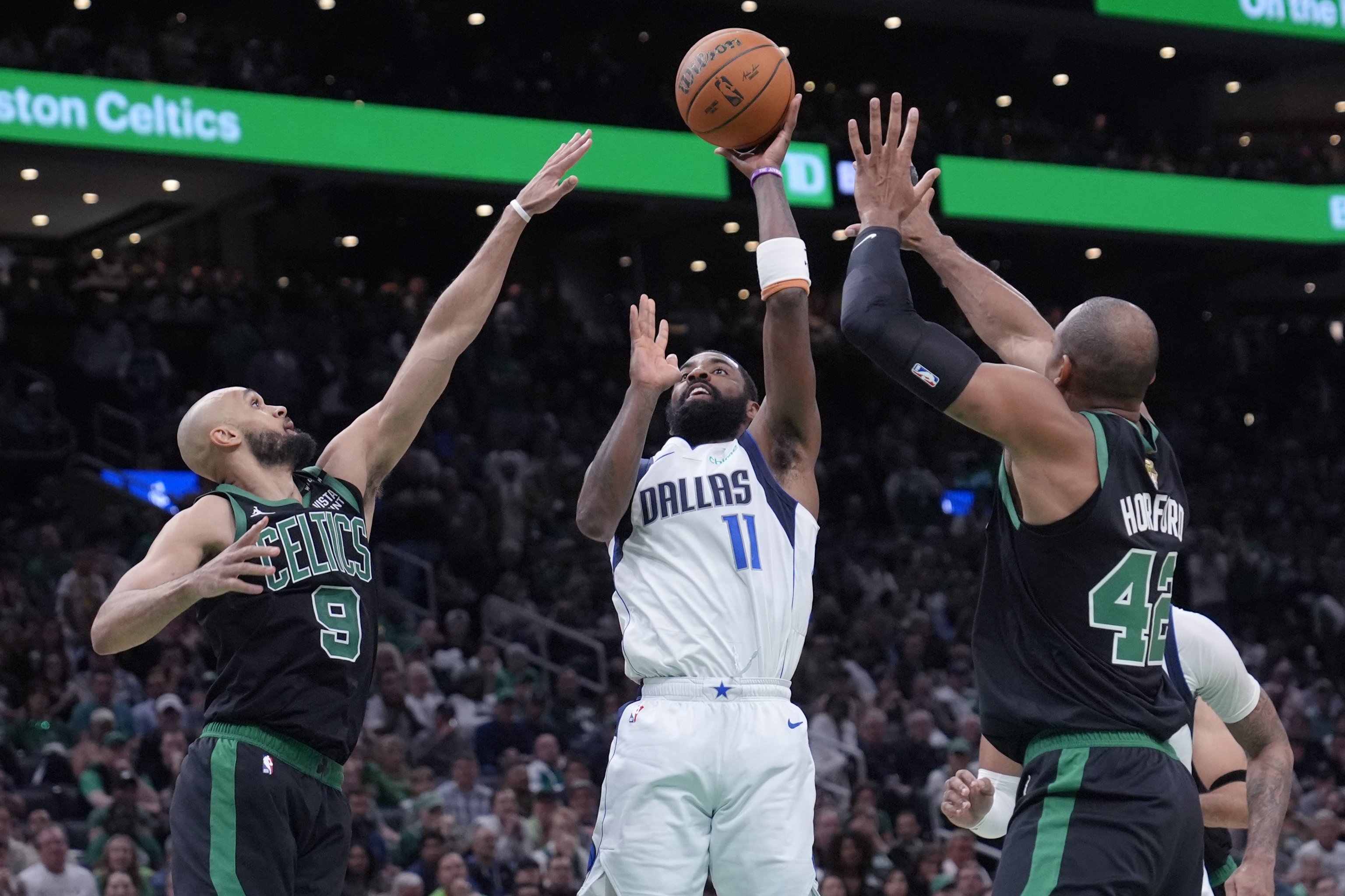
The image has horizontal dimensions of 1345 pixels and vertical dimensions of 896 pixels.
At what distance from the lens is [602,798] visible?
191 inches

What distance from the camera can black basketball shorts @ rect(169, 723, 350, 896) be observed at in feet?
14.8

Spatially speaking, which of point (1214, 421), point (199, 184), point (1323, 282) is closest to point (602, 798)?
point (199, 184)

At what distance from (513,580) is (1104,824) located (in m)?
11.5

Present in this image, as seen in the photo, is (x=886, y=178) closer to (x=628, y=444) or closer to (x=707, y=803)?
(x=628, y=444)

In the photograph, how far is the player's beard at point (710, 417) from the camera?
5137 millimetres

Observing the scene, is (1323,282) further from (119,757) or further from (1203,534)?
(119,757)

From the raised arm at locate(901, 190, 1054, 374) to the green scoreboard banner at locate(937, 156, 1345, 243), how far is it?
13.5m

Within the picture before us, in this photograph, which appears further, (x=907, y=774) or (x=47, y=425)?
(x=47, y=425)

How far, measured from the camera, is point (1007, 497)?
414cm

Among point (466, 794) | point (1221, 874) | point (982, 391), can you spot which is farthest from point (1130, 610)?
point (466, 794)

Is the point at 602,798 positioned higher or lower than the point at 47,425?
lower

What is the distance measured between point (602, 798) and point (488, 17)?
726 inches

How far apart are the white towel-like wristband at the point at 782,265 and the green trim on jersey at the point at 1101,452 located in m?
1.13

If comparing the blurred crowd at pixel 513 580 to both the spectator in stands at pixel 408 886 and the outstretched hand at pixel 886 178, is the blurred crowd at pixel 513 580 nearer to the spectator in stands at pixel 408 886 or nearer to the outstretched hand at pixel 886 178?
the spectator in stands at pixel 408 886
